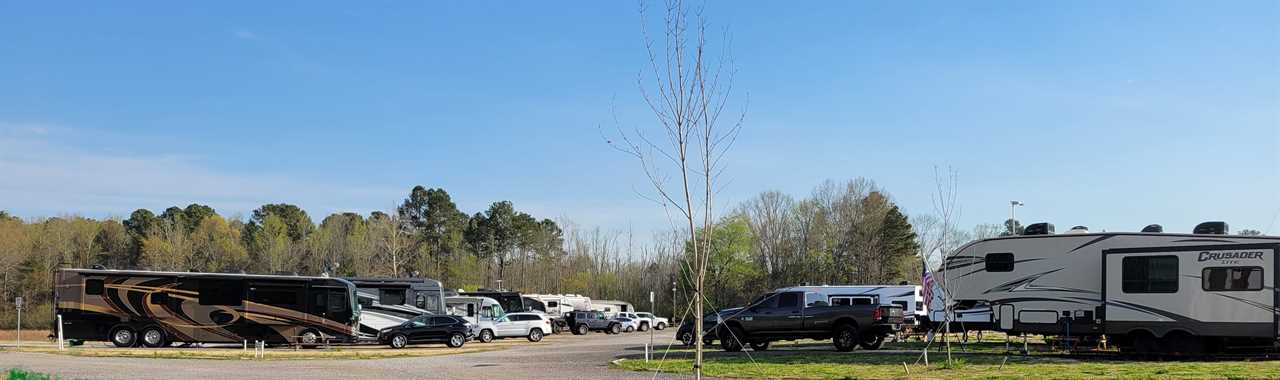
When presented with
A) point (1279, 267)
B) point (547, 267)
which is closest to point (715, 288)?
A: point (547, 267)

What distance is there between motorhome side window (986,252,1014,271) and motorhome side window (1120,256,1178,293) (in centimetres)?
256

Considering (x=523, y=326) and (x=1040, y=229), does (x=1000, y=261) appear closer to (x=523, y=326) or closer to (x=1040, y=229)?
(x=1040, y=229)

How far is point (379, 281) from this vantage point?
42438 millimetres

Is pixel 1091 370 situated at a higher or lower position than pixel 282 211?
lower

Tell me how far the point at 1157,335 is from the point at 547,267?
88.3m

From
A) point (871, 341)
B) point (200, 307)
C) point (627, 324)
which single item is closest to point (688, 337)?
point (871, 341)

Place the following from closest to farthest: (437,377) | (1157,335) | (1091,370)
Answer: (1091,370)
(437,377)
(1157,335)

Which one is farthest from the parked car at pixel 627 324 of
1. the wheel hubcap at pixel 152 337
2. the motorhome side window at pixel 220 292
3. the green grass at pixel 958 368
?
the green grass at pixel 958 368

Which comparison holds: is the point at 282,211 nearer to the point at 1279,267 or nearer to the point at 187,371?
the point at 187,371

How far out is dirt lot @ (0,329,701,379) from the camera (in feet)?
66.4

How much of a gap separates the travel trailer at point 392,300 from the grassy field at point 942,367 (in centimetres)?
1612

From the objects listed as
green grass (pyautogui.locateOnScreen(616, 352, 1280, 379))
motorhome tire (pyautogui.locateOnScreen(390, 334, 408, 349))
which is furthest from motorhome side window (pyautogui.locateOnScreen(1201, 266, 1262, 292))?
motorhome tire (pyautogui.locateOnScreen(390, 334, 408, 349))

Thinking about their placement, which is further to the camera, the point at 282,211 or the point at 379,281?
the point at 282,211

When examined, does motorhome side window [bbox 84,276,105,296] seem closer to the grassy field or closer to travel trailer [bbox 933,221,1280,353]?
the grassy field
